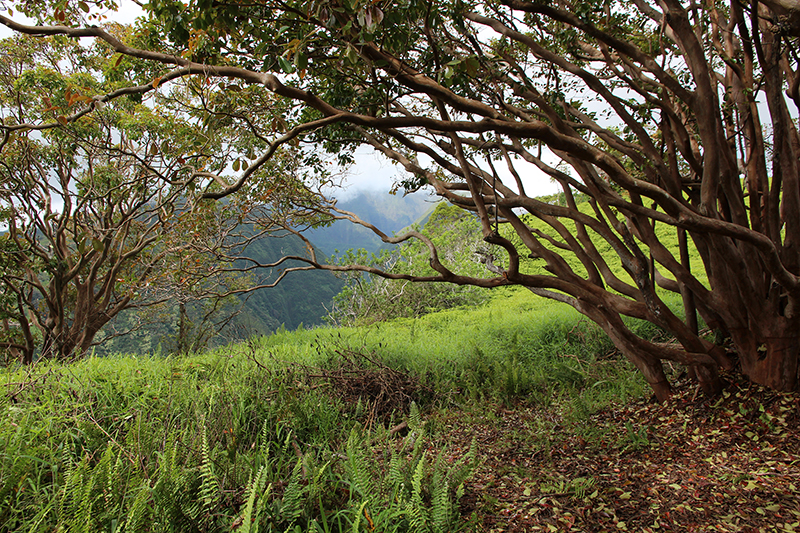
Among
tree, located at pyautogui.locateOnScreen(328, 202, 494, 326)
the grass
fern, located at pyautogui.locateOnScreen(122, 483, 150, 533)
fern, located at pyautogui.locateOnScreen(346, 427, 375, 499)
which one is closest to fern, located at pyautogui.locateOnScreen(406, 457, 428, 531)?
the grass

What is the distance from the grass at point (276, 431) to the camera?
2.14 meters

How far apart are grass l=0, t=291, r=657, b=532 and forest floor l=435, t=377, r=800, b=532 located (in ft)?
0.49

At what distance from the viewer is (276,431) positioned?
3572mm

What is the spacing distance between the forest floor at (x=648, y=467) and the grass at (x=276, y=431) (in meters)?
0.15

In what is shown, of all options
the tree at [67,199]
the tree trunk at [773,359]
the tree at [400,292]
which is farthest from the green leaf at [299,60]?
the tree at [400,292]

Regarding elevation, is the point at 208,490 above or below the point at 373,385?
above

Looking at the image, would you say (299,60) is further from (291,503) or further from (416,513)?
(416,513)

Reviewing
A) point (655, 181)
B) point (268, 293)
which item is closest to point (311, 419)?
point (655, 181)

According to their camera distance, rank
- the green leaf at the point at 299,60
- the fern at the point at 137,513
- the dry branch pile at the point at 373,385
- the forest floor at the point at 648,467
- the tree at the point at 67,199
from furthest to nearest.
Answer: the tree at the point at 67,199 → the dry branch pile at the point at 373,385 → the forest floor at the point at 648,467 → the green leaf at the point at 299,60 → the fern at the point at 137,513

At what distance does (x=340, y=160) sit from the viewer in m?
5.39

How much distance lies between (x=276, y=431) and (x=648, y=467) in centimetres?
287

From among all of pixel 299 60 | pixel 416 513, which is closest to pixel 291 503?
pixel 416 513

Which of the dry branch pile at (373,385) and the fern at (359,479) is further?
the dry branch pile at (373,385)

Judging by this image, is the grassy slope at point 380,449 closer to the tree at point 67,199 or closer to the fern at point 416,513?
the fern at point 416,513
